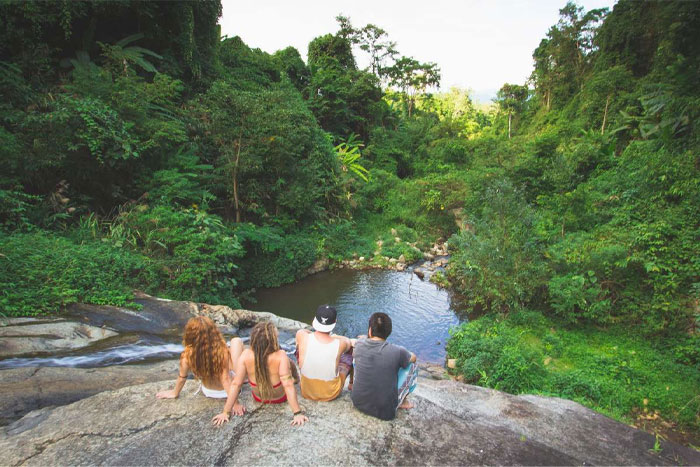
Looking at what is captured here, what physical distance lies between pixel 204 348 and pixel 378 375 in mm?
1730

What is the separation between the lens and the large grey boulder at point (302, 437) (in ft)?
9.70

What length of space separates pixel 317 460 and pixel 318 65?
85.3ft

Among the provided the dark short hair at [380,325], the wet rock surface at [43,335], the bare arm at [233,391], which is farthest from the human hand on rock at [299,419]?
the wet rock surface at [43,335]

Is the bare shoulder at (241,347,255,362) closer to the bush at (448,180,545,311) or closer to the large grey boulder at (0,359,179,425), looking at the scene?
the large grey boulder at (0,359,179,425)

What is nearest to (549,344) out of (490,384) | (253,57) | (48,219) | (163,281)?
(490,384)

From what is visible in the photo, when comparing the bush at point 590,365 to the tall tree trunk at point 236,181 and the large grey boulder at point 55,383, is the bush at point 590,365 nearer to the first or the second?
the large grey boulder at point 55,383

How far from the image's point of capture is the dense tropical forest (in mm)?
6551

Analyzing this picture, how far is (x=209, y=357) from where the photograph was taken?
3426 millimetres

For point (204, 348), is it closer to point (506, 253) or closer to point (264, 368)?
point (264, 368)

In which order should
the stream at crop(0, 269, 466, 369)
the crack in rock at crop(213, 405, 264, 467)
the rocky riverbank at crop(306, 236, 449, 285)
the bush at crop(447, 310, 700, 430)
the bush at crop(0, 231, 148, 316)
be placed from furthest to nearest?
1. the rocky riverbank at crop(306, 236, 449, 285)
2. the bush at crop(447, 310, 700, 430)
3. the bush at crop(0, 231, 148, 316)
4. the stream at crop(0, 269, 466, 369)
5. the crack in rock at crop(213, 405, 264, 467)

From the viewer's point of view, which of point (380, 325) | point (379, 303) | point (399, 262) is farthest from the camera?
point (399, 262)

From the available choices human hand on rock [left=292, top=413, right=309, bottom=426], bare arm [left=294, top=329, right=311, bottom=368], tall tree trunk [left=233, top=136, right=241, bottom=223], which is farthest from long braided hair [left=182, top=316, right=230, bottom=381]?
tall tree trunk [left=233, top=136, right=241, bottom=223]

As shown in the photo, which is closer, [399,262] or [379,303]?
[379,303]

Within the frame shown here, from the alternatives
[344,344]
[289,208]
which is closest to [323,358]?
[344,344]
